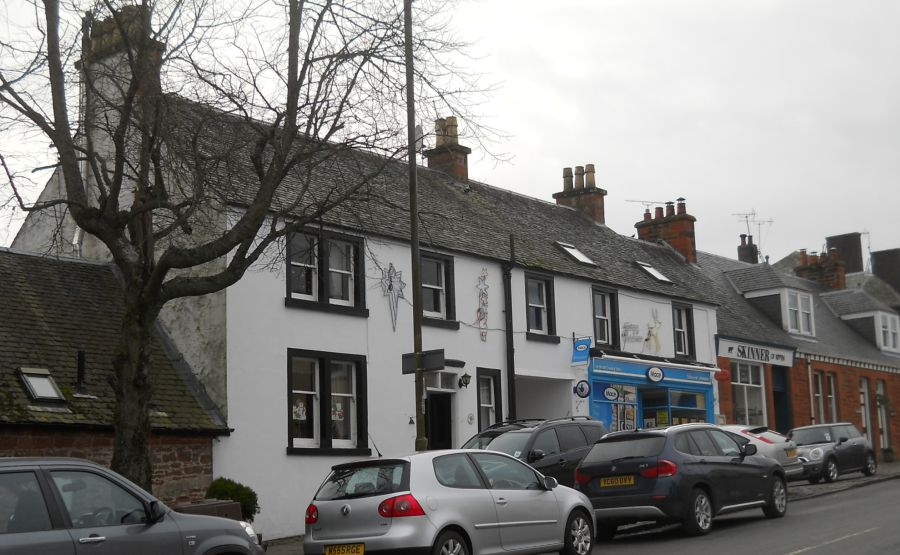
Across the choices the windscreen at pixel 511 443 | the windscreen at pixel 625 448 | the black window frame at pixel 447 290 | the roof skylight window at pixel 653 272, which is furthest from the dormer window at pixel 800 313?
the windscreen at pixel 625 448

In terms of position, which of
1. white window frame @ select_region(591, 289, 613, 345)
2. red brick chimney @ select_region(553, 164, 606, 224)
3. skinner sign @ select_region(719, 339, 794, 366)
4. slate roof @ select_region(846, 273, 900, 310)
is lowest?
skinner sign @ select_region(719, 339, 794, 366)

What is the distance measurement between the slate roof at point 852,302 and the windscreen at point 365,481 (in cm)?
3660

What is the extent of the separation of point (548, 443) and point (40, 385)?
335 inches

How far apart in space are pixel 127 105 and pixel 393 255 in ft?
31.3

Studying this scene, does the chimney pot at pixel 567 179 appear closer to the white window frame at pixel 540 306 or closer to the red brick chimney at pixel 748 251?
the white window frame at pixel 540 306

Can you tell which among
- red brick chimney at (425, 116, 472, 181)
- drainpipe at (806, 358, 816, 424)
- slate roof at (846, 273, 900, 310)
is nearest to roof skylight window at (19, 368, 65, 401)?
red brick chimney at (425, 116, 472, 181)

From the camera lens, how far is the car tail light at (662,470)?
15.8 meters

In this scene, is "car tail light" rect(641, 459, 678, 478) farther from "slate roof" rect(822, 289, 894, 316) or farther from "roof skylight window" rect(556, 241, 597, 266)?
"slate roof" rect(822, 289, 894, 316)

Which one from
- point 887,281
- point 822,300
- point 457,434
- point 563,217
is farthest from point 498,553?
point 887,281

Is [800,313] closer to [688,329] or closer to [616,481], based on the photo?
[688,329]

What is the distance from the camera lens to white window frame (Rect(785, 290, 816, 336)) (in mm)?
39000

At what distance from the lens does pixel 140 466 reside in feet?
43.7

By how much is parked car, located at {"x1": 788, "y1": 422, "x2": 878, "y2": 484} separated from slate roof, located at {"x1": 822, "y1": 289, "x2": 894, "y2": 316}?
16601mm

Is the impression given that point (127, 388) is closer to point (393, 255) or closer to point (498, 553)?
point (498, 553)
